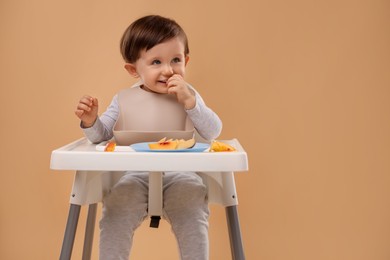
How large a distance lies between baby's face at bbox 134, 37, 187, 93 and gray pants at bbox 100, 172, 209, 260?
0.75ft

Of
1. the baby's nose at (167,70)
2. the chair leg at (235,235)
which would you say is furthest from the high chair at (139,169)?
the baby's nose at (167,70)

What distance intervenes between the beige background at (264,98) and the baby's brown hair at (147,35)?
0.55m

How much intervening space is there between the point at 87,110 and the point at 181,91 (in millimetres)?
196

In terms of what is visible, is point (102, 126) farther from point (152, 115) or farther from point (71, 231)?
point (71, 231)

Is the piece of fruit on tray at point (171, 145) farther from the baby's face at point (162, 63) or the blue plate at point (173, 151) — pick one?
the baby's face at point (162, 63)

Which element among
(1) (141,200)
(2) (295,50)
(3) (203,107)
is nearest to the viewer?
(1) (141,200)

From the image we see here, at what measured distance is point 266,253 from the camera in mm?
2064

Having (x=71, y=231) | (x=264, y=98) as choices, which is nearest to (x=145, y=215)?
(x=71, y=231)

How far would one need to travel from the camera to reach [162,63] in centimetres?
142

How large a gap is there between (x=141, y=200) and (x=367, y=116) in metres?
1.00

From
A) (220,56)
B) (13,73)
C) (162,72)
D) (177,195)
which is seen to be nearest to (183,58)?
(162,72)

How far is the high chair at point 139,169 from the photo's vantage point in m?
1.10

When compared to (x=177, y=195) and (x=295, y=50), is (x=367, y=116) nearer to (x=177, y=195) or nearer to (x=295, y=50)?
(x=295, y=50)

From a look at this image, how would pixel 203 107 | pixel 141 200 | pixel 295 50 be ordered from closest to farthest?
pixel 141 200 < pixel 203 107 < pixel 295 50
